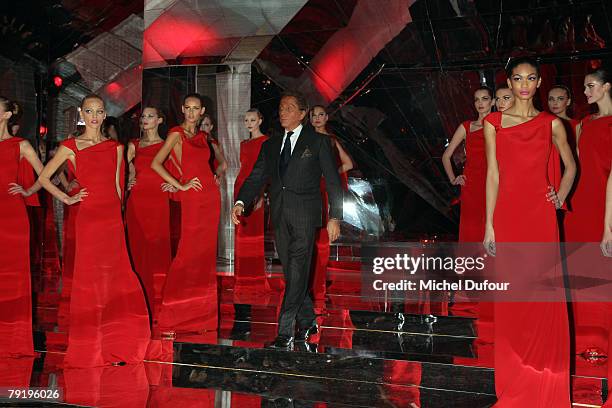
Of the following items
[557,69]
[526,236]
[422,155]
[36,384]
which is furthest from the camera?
[422,155]

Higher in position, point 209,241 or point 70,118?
point 70,118

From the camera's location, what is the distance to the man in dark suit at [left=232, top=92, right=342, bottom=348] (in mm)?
4910

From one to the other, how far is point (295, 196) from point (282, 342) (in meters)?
0.99

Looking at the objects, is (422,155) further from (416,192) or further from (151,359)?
(151,359)

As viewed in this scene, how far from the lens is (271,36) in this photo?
7.14 meters

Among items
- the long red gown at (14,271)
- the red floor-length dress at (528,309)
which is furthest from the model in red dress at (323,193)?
the red floor-length dress at (528,309)

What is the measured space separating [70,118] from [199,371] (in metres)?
3.61

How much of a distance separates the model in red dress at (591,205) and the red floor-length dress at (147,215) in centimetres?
344

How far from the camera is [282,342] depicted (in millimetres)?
4852

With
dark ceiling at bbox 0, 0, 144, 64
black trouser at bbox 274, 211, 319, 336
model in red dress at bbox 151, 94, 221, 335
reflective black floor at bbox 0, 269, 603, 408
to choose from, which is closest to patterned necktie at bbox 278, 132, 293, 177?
black trouser at bbox 274, 211, 319, 336

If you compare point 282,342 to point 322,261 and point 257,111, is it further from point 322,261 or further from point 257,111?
point 257,111

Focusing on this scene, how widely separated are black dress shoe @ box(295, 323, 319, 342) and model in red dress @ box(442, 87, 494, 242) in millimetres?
1764

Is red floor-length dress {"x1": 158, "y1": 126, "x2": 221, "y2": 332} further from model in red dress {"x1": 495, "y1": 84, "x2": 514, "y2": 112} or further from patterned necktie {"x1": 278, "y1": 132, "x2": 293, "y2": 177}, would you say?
model in red dress {"x1": 495, "y1": 84, "x2": 514, "y2": 112}

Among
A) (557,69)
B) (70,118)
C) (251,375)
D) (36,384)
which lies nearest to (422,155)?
(557,69)
